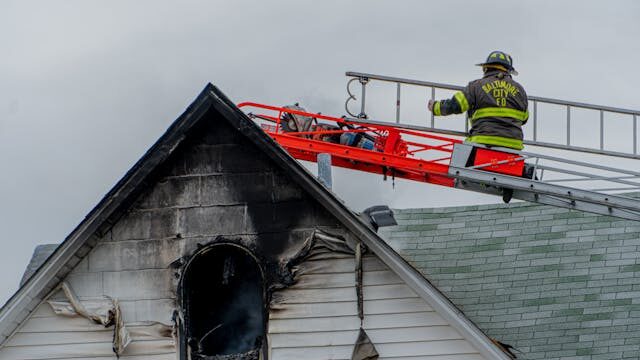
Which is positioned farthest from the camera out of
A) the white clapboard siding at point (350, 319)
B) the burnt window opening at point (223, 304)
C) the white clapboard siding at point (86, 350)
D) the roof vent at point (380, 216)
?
the roof vent at point (380, 216)

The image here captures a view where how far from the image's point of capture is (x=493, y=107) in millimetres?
26531

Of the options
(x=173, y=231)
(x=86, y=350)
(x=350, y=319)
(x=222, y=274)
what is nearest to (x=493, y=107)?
(x=350, y=319)

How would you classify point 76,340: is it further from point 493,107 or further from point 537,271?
point 537,271

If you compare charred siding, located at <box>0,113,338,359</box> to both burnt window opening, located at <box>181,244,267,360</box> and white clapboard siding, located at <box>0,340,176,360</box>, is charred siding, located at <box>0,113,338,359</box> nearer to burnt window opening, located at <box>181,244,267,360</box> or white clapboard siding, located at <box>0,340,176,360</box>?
white clapboard siding, located at <box>0,340,176,360</box>

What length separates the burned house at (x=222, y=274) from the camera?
2370 cm

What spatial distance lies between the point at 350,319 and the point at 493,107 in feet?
14.1

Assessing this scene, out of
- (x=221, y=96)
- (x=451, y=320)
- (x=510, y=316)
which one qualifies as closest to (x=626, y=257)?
(x=510, y=316)

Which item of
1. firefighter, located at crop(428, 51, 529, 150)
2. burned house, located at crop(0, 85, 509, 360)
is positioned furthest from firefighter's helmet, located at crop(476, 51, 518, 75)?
burned house, located at crop(0, 85, 509, 360)

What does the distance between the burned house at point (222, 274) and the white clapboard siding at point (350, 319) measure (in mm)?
12

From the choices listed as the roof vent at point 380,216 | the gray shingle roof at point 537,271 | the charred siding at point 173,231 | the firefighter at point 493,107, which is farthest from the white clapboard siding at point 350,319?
the firefighter at point 493,107

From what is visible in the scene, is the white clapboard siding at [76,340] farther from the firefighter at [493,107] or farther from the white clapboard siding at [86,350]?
the firefighter at [493,107]

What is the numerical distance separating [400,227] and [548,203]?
412 centimetres

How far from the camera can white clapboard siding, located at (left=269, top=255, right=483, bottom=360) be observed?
77.4ft

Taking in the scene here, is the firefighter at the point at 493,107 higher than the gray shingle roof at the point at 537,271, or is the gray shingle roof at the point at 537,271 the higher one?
the firefighter at the point at 493,107
